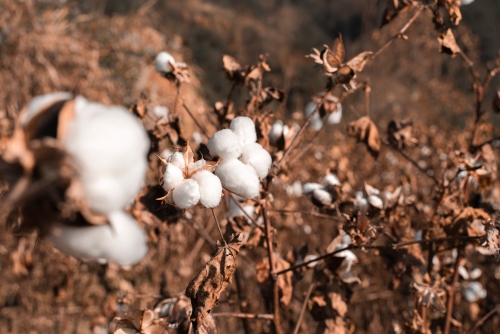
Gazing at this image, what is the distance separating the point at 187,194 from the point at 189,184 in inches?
0.6

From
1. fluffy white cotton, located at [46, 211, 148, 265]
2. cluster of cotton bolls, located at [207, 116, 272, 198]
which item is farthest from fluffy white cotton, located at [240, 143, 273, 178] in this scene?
fluffy white cotton, located at [46, 211, 148, 265]

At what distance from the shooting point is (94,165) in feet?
1.29

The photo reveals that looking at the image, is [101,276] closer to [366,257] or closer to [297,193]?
[297,193]

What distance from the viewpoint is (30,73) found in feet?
10.1

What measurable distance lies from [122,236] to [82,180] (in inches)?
3.5

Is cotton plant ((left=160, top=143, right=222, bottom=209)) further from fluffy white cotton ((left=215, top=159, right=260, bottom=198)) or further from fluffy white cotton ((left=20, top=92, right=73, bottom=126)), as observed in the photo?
fluffy white cotton ((left=20, top=92, right=73, bottom=126))

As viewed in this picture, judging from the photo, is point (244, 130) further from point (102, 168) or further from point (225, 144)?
point (102, 168)

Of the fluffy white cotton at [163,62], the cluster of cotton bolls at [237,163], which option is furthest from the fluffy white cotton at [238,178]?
the fluffy white cotton at [163,62]

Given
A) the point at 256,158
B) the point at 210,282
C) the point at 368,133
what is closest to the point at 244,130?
the point at 256,158

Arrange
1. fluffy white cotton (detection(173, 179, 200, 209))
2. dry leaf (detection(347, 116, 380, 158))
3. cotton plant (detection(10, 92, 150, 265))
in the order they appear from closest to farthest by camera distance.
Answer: cotton plant (detection(10, 92, 150, 265))
fluffy white cotton (detection(173, 179, 200, 209))
dry leaf (detection(347, 116, 380, 158))

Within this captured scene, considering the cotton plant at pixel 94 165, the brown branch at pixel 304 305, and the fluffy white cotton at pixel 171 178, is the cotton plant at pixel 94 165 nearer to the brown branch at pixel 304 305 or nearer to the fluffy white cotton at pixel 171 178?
the fluffy white cotton at pixel 171 178

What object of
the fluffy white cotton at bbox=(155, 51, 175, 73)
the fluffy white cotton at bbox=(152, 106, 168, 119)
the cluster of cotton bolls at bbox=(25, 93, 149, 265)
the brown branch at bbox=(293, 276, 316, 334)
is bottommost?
the brown branch at bbox=(293, 276, 316, 334)

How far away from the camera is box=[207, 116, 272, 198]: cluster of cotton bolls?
2.13 feet

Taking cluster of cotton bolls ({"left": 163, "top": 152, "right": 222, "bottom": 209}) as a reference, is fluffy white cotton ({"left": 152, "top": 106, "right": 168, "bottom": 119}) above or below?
below
